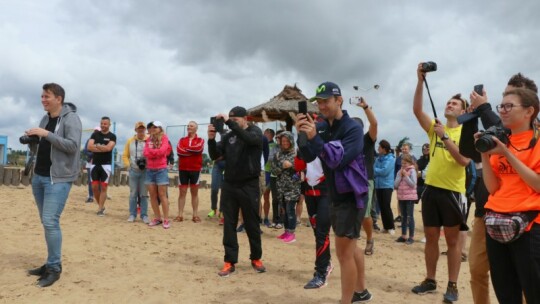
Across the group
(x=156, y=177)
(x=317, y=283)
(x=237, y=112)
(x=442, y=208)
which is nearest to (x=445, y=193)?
(x=442, y=208)

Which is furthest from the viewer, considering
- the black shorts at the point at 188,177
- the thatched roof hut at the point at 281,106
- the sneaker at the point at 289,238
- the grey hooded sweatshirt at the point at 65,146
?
the thatched roof hut at the point at 281,106

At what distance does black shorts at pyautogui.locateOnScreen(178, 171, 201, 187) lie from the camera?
800cm

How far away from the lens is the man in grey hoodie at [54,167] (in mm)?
4227

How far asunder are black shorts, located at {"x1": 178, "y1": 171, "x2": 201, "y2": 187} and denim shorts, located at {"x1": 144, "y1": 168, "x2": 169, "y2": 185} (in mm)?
520

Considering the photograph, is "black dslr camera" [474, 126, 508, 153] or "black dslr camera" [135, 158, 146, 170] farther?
"black dslr camera" [135, 158, 146, 170]

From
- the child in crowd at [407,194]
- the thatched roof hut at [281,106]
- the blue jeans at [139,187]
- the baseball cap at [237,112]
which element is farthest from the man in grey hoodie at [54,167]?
the thatched roof hut at [281,106]

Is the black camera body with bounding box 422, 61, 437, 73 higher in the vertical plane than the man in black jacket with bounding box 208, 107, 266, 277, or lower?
higher

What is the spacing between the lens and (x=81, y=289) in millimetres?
4090

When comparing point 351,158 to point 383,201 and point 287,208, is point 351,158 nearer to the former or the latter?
point 287,208

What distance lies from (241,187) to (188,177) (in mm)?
3303

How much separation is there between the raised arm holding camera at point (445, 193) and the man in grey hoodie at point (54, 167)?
371 cm

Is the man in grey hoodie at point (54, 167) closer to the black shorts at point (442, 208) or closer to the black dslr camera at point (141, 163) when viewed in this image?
the black dslr camera at point (141, 163)

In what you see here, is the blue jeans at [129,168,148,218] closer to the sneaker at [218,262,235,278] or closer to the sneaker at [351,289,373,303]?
the sneaker at [218,262,235,278]

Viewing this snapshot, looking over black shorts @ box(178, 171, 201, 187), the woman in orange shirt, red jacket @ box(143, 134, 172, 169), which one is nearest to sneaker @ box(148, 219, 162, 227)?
black shorts @ box(178, 171, 201, 187)
